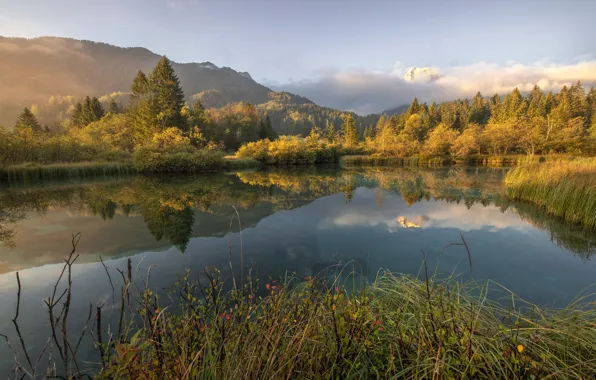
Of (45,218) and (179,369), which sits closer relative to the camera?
(179,369)

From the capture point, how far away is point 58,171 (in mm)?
19359

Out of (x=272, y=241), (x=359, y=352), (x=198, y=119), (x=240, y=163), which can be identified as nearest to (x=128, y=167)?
(x=240, y=163)

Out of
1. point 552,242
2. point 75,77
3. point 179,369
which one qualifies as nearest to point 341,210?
point 552,242

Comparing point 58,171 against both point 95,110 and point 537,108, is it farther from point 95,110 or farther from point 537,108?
point 537,108

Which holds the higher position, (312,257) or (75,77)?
(75,77)

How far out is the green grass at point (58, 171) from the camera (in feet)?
57.9

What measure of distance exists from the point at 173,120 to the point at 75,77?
18118cm

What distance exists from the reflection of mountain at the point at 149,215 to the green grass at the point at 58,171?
13.4ft

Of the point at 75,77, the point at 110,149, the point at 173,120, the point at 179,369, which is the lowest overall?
the point at 179,369

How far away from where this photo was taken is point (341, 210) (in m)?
10.9

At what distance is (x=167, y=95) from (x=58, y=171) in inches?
891

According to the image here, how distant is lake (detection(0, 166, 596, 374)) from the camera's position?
4656 millimetres

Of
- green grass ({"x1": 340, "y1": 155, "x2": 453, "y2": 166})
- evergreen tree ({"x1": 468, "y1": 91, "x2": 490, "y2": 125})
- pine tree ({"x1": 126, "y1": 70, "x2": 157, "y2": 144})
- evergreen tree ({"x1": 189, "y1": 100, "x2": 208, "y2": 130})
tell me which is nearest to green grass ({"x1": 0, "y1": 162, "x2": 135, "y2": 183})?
pine tree ({"x1": 126, "y1": 70, "x2": 157, "y2": 144})

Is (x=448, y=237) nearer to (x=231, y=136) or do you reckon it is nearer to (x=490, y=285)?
(x=490, y=285)
